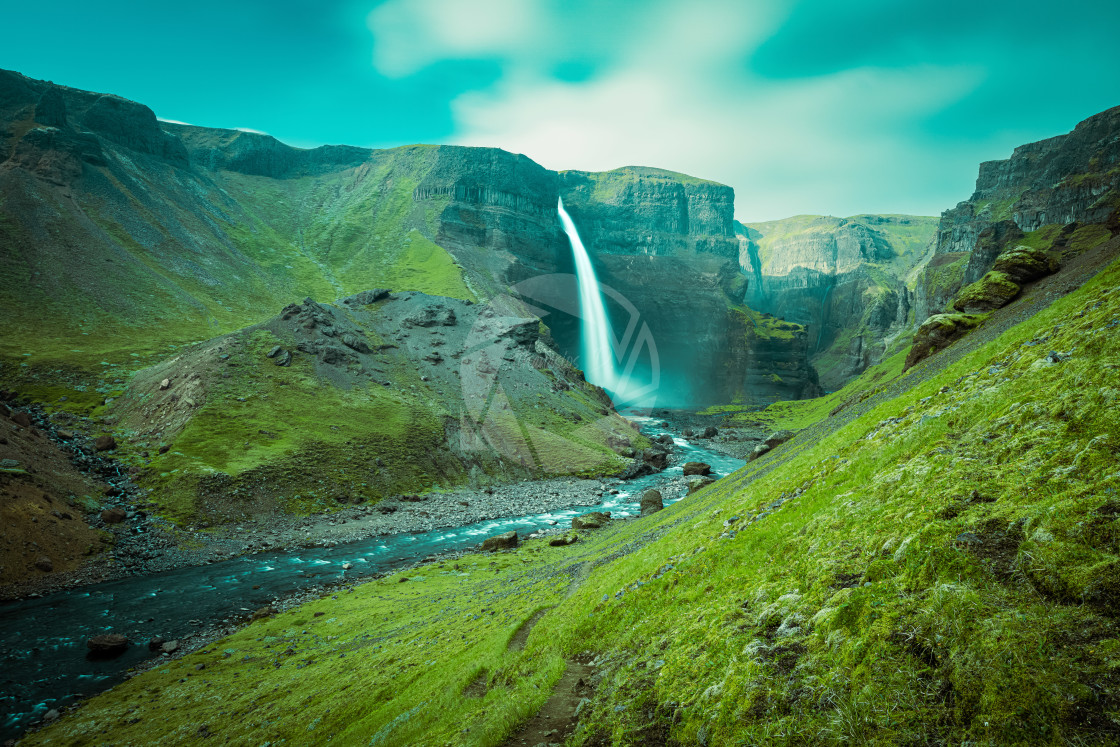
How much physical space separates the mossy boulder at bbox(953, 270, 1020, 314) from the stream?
1505 inches

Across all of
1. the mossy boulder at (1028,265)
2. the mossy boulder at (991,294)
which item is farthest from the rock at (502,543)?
the mossy boulder at (1028,265)

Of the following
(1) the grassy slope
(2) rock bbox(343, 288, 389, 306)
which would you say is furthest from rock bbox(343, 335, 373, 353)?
(1) the grassy slope

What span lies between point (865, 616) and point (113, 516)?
59.0 m

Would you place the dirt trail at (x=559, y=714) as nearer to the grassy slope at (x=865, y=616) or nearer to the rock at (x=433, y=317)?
the grassy slope at (x=865, y=616)

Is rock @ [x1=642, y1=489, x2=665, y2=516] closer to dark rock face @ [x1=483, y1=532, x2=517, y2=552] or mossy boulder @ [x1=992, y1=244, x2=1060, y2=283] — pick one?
dark rock face @ [x1=483, y1=532, x2=517, y2=552]

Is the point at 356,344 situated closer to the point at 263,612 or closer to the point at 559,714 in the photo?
the point at 263,612

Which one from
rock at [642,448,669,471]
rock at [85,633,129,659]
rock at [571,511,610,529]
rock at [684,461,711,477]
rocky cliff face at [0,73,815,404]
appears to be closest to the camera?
rock at [85,633,129,659]

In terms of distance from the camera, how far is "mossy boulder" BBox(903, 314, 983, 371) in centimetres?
3884

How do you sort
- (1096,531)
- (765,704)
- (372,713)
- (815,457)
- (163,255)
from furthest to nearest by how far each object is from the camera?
(163,255) → (815,457) → (372,713) → (765,704) → (1096,531)

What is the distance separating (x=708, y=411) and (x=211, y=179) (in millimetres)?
226164

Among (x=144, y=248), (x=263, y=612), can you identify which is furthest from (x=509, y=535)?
(x=144, y=248)

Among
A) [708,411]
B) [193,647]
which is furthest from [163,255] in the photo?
[708,411]

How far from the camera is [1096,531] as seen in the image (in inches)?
228

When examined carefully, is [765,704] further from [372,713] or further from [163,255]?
[163,255]
